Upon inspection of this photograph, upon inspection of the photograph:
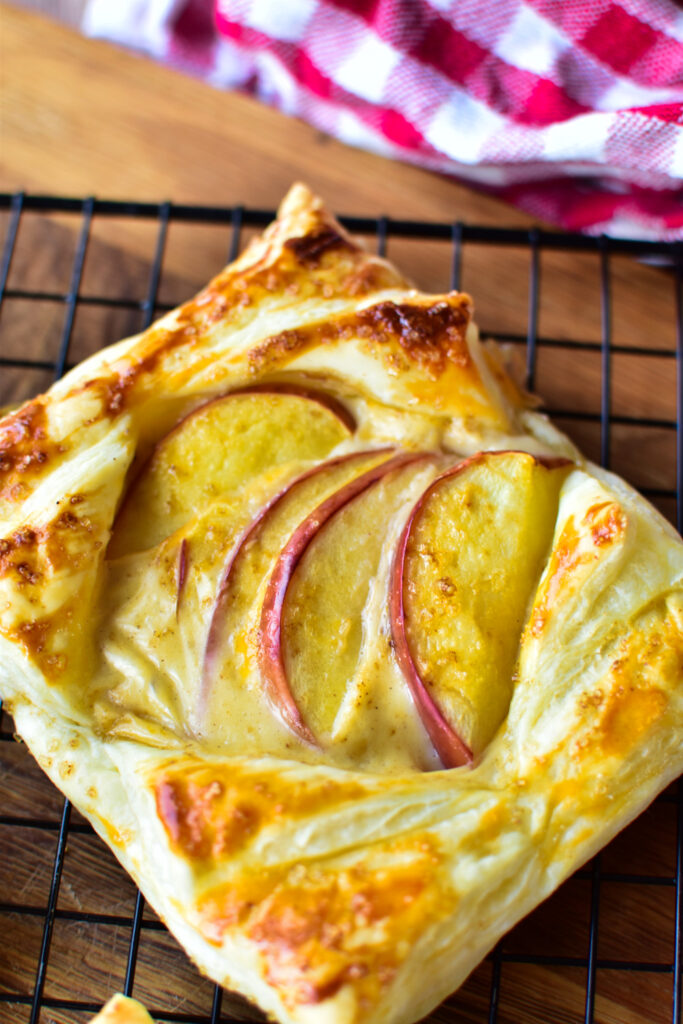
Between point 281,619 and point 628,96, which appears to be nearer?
point 281,619

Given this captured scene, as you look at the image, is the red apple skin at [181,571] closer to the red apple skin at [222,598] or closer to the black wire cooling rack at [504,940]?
the red apple skin at [222,598]

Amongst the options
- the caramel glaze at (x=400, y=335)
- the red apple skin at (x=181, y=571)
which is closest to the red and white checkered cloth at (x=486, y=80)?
the caramel glaze at (x=400, y=335)

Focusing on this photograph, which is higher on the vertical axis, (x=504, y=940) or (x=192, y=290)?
(x=192, y=290)

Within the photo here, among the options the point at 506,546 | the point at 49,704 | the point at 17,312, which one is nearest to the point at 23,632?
the point at 49,704

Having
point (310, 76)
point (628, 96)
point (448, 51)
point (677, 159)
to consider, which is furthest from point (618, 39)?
point (310, 76)

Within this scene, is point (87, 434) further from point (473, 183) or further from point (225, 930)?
point (473, 183)

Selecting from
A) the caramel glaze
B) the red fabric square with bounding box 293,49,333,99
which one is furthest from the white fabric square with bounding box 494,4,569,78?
the caramel glaze

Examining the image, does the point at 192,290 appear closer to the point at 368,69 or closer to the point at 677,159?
the point at 368,69
